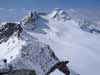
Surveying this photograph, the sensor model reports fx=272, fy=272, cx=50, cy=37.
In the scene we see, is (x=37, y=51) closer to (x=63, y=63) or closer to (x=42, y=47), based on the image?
(x=42, y=47)

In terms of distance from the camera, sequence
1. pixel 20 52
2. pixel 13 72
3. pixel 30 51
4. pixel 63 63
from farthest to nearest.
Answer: pixel 30 51 → pixel 20 52 → pixel 13 72 → pixel 63 63

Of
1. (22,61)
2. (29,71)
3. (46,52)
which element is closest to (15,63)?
(22,61)

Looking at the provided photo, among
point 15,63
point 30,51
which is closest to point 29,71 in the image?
point 15,63

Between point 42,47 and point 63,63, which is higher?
point 63,63

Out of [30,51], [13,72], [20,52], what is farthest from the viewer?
[30,51]

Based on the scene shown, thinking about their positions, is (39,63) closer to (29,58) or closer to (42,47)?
(29,58)

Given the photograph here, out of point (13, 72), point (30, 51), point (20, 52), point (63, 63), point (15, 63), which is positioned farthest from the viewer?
point (30, 51)

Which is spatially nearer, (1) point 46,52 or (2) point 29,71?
(2) point 29,71

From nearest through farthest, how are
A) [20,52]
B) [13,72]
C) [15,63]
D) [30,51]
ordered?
[13,72] < [15,63] < [20,52] < [30,51]

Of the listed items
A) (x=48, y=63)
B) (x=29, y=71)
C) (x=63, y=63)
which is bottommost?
(x=48, y=63)
